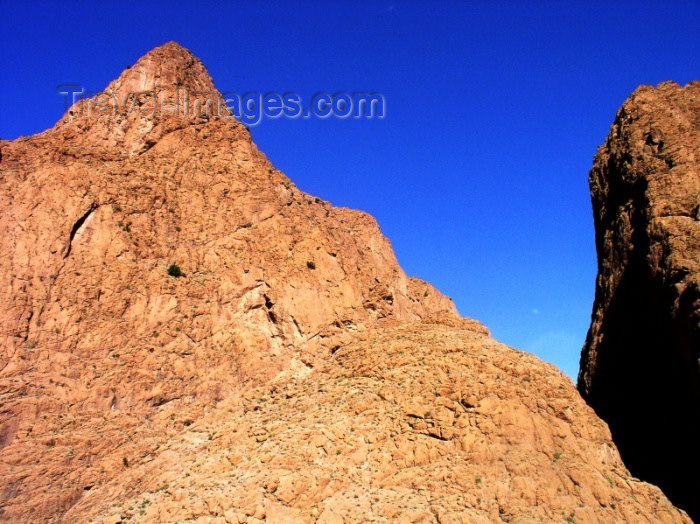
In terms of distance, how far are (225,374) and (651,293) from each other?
2543 centimetres

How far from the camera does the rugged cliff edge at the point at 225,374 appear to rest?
86.2 feet

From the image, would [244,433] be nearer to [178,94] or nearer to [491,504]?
[491,504]

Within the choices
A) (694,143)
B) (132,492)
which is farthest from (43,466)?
(694,143)

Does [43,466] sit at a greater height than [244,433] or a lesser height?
lesser

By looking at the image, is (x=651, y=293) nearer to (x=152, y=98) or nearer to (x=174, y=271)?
(x=174, y=271)

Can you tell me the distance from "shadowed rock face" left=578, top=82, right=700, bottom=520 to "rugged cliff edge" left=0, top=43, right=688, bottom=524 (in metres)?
3.87

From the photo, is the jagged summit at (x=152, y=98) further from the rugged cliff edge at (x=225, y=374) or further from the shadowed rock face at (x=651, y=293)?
the shadowed rock face at (x=651, y=293)

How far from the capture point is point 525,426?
29141mm

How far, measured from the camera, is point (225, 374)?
34156 mm

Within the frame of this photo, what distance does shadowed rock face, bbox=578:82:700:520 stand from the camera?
29.0m

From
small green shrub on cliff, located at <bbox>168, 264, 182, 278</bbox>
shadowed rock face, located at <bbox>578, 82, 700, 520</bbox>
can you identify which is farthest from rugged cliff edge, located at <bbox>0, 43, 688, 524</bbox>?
shadowed rock face, located at <bbox>578, 82, 700, 520</bbox>

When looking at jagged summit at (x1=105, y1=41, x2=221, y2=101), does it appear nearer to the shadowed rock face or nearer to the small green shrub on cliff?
the small green shrub on cliff

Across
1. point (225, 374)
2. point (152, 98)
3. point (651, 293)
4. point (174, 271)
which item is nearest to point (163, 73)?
point (152, 98)

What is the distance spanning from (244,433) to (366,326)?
41.0ft
